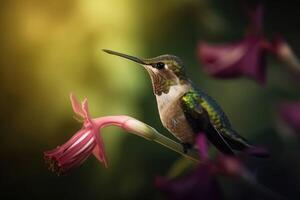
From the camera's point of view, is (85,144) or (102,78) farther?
(102,78)

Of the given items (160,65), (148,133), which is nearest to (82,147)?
(148,133)

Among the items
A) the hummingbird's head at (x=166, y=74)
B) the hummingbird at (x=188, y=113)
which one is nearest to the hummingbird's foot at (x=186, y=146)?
the hummingbird at (x=188, y=113)

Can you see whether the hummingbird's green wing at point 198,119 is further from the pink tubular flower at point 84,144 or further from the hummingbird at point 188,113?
the pink tubular flower at point 84,144

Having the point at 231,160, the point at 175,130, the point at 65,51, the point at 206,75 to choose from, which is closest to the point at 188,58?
the point at 206,75

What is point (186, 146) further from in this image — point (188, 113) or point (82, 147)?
point (82, 147)

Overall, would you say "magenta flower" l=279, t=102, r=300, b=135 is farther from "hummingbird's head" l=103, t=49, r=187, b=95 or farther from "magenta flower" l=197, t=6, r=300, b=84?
"hummingbird's head" l=103, t=49, r=187, b=95

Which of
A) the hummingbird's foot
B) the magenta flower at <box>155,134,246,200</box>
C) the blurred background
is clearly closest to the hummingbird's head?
the hummingbird's foot

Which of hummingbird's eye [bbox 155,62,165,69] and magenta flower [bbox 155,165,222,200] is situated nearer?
magenta flower [bbox 155,165,222,200]
